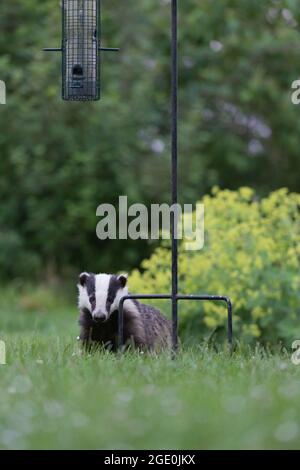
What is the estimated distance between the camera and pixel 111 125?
1475cm

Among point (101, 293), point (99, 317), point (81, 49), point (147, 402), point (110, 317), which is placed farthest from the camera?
point (81, 49)

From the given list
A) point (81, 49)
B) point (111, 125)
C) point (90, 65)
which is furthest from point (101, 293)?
point (111, 125)

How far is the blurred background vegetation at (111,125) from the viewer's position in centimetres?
1473

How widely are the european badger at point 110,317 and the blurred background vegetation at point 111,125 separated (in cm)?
709

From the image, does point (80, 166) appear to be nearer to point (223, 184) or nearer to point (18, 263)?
point (18, 263)

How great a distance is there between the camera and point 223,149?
17.2 meters

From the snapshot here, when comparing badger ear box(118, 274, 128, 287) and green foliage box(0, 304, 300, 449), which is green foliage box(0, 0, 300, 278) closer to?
badger ear box(118, 274, 128, 287)

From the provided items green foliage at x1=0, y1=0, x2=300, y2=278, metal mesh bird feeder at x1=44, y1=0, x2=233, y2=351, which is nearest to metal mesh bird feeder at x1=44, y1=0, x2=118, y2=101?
metal mesh bird feeder at x1=44, y1=0, x2=233, y2=351

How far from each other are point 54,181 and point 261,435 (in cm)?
1105

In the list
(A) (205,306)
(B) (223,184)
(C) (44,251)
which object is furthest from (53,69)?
(A) (205,306)

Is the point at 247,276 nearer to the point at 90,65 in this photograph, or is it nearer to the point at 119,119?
the point at 90,65

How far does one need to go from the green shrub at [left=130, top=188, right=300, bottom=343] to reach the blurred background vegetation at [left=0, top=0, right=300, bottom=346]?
4.86m

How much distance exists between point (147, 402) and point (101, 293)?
261 cm
